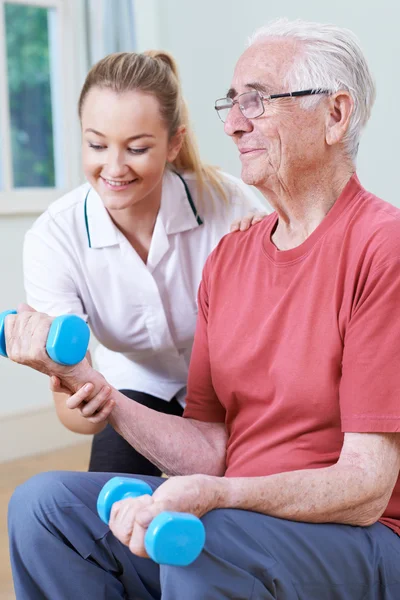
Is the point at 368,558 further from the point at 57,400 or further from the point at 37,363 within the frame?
the point at 57,400

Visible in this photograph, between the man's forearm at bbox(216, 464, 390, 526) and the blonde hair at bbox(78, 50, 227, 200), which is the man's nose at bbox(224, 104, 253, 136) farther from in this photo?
the man's forearm at bbox(216, 464, 390, 526)

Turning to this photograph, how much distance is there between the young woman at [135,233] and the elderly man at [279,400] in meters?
0.39

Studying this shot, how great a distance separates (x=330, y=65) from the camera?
1418 mm

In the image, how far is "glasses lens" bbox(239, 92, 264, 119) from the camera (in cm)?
146

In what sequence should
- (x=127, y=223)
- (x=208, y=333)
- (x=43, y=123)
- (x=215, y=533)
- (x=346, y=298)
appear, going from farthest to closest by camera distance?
(x=43, y=123), (x=127, y=223), (x=208, y=333), (x=346, y=298), (x=215, y=533)

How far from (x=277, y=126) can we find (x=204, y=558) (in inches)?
28.1

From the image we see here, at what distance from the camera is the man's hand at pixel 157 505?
1087 mm

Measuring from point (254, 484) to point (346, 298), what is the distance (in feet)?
1.05

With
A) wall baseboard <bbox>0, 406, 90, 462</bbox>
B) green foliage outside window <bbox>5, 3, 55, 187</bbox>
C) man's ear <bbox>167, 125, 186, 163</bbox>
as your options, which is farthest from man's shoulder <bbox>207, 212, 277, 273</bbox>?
green foliage outside window <bbox>5, 3, 55, 187</bbox>

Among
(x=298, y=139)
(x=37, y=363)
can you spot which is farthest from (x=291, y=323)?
(x=37, y=363)

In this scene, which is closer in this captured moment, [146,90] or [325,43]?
[325,43]

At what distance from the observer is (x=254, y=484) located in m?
1.20

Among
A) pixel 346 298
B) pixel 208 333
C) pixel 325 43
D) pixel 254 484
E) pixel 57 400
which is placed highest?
pixel 325 43

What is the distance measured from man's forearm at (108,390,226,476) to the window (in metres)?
2.27
